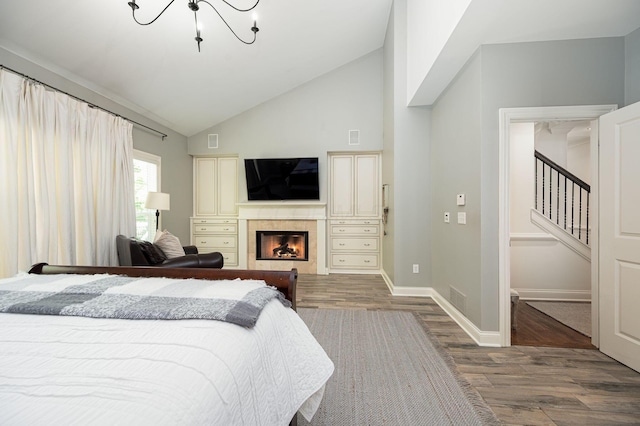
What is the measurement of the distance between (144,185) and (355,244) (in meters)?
3.74

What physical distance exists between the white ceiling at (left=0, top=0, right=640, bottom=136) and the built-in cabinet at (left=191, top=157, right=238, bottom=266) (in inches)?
31.7

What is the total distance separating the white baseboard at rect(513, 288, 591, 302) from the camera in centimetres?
336

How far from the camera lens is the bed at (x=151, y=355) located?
1.84 feet

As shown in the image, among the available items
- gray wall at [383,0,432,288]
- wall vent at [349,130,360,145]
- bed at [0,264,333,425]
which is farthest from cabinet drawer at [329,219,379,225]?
bed at [0,264,333,425]

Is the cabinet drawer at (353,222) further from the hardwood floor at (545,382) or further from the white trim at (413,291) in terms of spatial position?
the hardwood floor at (545,382)

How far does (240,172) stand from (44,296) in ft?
13.8

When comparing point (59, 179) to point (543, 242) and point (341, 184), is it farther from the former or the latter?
point (543, 242)

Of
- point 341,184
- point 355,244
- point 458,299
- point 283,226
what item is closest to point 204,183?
point 283,226

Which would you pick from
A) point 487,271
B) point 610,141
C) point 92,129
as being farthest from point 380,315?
point 92,129

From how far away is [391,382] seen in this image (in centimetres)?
174

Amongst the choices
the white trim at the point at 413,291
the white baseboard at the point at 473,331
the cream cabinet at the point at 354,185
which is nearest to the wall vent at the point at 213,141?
the cream cabinet at the point at 354,185

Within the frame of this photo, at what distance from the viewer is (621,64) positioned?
2.22 metres

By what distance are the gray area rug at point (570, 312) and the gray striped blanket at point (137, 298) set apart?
10.4 ft

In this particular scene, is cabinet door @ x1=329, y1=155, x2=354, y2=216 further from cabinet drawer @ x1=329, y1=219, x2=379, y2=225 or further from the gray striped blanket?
the gray striped blanket
